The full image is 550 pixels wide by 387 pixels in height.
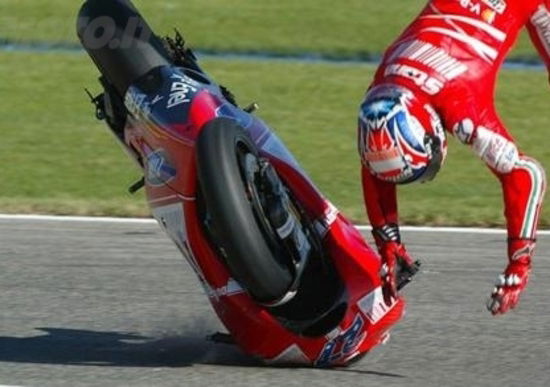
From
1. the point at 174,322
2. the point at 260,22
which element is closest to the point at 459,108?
the point at 174,322

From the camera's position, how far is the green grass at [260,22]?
15.1 m

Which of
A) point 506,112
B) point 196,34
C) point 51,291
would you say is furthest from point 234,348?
point 196,34

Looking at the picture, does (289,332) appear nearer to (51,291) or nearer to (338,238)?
(338,238)

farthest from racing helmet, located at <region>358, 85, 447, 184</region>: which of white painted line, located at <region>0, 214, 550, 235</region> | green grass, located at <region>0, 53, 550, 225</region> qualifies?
green grass, located at <region>0, 53, 550, 225</region>

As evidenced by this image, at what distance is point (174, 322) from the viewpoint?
650cm

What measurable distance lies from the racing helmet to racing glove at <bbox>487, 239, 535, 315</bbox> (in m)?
0.38

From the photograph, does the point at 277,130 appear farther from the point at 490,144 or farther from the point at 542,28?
the point at 490,144

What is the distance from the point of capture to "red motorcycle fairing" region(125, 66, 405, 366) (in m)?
5.59

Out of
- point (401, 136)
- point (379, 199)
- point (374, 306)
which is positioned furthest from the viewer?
point (374, 306)

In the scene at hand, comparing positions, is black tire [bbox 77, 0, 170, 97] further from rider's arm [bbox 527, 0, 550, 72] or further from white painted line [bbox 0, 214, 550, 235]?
white painted line [bbox 0, 214, 550, 235]

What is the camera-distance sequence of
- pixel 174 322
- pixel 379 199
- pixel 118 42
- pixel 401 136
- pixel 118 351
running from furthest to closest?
1. pixel 174 322
2. pixel 118 351
3. pixel 118 42
4. pixel 379 199
5. pixel 401 136

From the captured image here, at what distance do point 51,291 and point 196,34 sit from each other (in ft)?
28.6

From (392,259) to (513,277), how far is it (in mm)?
443

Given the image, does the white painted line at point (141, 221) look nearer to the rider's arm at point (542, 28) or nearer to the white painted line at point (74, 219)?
the white painted line at point (74, 219)
